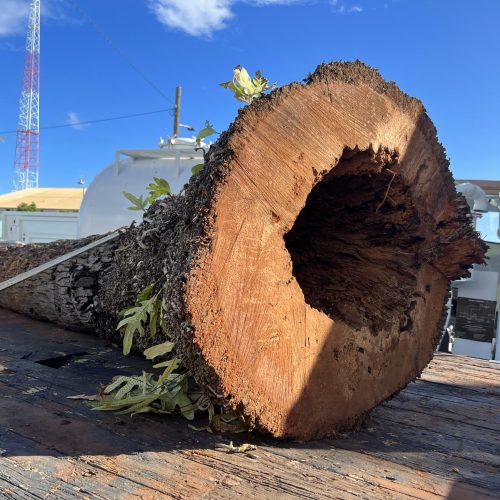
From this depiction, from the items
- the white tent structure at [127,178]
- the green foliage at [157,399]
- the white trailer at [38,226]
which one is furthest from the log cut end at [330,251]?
the white trailer at [38,226]

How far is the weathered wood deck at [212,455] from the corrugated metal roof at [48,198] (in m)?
24.1

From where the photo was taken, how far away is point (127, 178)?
7.11 metres

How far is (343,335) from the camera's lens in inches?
69.3

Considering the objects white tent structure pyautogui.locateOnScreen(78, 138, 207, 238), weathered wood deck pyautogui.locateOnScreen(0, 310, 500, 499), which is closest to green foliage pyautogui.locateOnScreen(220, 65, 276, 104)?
weathered wood deck pyautogui.locateOnScreen(0, 310, 500, 499)

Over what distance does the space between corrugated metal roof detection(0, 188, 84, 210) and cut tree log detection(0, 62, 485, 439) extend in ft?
78.1

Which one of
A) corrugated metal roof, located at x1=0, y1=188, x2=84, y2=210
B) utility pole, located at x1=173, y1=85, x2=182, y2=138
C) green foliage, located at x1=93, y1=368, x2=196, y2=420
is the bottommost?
green foliage, located at x1=93, y1=368, x2=196, y2=420

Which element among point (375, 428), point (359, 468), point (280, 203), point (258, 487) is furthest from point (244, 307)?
point (375, 428)

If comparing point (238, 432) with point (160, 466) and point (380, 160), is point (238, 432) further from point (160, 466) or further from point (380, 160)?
point (380, 160)

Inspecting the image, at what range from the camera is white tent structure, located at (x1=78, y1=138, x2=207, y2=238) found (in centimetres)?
679

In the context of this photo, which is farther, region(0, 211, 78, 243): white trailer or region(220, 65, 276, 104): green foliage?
region(0, 211, 78, 243): white trailer

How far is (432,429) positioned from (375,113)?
1246mm

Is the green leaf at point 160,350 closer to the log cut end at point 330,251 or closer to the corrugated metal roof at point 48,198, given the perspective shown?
the log cut end at point 330,251

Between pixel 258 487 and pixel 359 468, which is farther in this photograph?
pixel 359 468

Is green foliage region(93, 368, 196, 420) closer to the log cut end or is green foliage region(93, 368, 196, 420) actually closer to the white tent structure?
the log cut end
